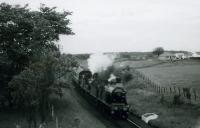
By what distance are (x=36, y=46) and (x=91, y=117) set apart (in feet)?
32.4

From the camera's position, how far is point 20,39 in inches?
1483

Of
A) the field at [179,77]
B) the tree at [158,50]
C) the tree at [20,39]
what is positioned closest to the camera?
the tree at [20,39]

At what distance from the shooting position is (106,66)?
61.2 meters

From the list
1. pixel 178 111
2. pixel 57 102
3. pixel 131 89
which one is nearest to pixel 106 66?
pixel 131 89

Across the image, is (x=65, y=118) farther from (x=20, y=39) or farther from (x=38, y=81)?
(x=20, y=39)

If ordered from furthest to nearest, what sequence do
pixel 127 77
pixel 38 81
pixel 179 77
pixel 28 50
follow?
pixel 127 77, pixel 179 77, pixel 28 50, pixel 38 81

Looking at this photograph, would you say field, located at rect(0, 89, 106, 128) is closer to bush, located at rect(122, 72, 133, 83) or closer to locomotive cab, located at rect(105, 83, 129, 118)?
locomotive cab, located at rect(105, 83, 129, 118)

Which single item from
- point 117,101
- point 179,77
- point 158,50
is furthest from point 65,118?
point 158,50

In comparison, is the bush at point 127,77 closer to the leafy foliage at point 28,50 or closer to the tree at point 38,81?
the leafy foliage at point 28,50

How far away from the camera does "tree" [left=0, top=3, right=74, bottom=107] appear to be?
36.7 m

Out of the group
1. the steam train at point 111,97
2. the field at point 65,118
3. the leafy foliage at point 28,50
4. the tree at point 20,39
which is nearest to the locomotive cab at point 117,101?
the steam train at point 111,97

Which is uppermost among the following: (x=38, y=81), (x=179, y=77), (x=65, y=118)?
(x=38, y=81)

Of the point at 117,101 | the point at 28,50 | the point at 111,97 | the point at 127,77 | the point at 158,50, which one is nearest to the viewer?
the point at 111,97

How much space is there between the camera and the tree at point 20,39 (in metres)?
36.7
